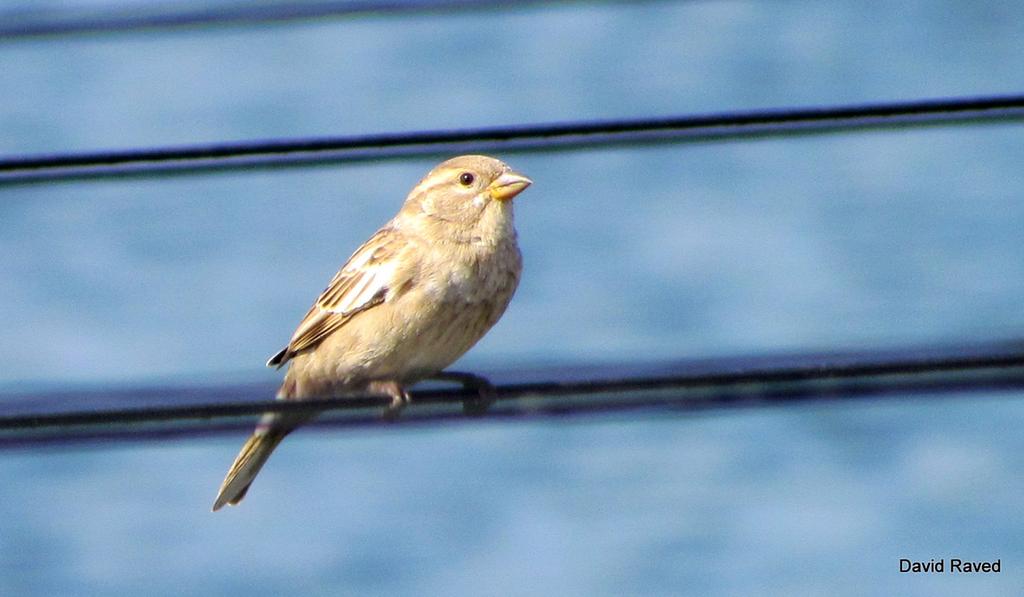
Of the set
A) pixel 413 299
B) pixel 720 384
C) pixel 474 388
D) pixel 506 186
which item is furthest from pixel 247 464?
pixel 720 384

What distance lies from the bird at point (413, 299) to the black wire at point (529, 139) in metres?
1.32

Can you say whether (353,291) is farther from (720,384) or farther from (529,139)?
(720,384)

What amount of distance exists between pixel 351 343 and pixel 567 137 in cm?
189

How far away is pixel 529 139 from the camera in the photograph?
5.79 metres

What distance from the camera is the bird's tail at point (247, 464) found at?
762 centimetres

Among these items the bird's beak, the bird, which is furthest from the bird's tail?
the bird's beak

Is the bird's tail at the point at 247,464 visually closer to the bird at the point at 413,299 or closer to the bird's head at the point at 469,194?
the bird at the point at 413,299

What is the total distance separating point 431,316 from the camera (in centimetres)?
713

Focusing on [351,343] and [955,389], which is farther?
[351,343]

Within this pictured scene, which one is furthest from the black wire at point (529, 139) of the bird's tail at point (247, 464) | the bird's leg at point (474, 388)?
the bird's tail at point (247, 464)

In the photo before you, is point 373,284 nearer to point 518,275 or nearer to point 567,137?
point 518,275

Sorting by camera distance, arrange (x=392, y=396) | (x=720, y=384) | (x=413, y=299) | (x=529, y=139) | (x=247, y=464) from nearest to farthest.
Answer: (x=720, y=384), (x=392, y=396), (x=529, y=139), (x=413, y=299), (x=247, y=464)

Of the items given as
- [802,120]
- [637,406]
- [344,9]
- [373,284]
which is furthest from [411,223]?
[637,406]

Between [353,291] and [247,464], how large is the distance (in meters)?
0.87
